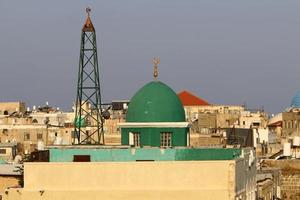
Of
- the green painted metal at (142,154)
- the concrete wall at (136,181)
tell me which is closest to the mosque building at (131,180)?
the concrete wall at (136,181)

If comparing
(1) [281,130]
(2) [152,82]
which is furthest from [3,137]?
(2) [152,82]

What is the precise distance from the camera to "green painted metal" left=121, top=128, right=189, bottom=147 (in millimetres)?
36719

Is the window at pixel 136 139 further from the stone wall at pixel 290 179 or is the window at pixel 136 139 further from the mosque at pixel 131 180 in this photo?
the stone wall at pixel 290 179

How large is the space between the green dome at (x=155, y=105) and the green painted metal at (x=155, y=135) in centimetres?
29

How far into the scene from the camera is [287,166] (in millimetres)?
56094

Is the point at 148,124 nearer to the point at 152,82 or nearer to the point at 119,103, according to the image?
the point at 152,82

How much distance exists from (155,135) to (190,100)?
255 feet

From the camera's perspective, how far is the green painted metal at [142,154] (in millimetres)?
34656

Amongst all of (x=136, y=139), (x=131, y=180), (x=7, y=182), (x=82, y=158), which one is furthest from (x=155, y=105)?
(x=7, y=182)

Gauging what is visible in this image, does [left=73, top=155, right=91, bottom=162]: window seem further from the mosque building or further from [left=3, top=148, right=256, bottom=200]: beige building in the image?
[left=3, top=148, right=256, bottom=200]: beige building

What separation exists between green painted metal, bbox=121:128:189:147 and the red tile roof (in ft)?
245

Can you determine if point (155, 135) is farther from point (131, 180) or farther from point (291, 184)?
point (291, 184)

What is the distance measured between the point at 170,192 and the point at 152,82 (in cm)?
581

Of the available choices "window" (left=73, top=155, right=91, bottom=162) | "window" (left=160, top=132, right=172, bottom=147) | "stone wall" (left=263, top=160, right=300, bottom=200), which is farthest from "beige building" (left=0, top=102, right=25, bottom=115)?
"window" (left=73, top=155, right=91, bottom=162)
